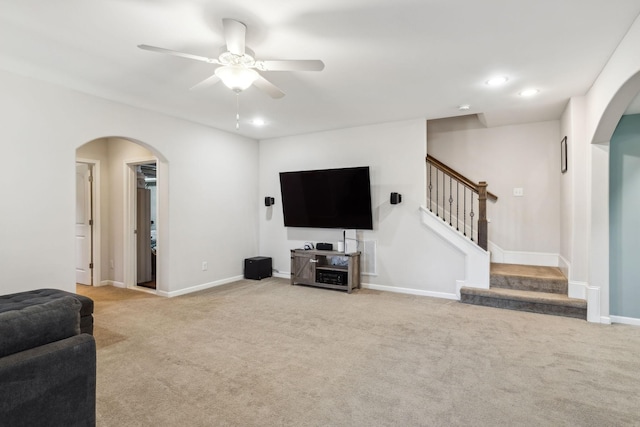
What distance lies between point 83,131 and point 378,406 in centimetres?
416

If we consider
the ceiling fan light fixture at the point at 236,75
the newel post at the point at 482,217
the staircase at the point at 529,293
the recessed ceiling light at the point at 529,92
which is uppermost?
the recessed ceiling light at the point at 529,92

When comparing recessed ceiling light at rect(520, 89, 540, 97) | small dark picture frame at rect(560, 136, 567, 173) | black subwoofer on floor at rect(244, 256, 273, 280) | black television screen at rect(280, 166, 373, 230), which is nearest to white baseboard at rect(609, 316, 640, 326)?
small dark picture frame at rect(560, 136, 567, 173)

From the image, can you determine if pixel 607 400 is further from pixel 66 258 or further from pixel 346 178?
pixel 66 258

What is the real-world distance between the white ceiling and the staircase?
2236 millimetres

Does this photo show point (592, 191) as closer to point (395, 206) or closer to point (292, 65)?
point (395, 206)

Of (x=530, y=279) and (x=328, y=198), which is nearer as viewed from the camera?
(x=530, y=279)

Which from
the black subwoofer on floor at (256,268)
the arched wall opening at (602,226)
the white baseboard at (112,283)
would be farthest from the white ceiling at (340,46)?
the white baseboard at (112,283)

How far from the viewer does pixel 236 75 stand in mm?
2553

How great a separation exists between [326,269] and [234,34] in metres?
3.82

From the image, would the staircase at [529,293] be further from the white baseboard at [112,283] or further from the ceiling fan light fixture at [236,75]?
the white baseboard at [112,283]

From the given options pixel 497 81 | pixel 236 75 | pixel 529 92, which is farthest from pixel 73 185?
pixel 529 92

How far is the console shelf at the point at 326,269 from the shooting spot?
5244 mm

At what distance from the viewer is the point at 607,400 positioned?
2240 millimetres

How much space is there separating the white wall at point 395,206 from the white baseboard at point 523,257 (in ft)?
3.39
